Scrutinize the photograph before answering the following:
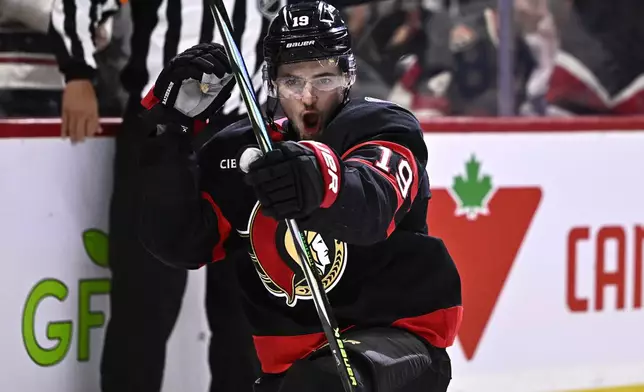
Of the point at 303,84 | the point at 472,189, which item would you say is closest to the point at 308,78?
the point at 303,84

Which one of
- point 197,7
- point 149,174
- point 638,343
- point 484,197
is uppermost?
point 197,7

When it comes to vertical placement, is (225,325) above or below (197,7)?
below

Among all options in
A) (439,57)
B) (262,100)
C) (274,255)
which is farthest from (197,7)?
(439,57)

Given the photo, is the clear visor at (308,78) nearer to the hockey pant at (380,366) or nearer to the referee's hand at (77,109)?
the hockey pant at (380,366)

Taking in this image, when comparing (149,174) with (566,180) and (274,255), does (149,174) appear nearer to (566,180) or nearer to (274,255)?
(274,255)

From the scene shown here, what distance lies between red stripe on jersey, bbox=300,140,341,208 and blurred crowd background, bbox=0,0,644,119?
67.4 inches

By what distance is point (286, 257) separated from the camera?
7.14ft

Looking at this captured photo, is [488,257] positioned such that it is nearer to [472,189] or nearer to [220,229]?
[472,189]

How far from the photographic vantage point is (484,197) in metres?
3.36

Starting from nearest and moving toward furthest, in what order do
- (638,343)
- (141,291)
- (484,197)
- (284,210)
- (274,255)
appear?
(284,210) → (274,255) → (141,291) → (484,197) → (638,343)

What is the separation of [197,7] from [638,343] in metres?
1.75

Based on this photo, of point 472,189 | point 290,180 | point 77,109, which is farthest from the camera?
point 472,189

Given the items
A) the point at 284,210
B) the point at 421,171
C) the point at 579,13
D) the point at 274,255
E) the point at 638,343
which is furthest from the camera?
the point at 579,13

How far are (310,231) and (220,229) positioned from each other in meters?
0.29
